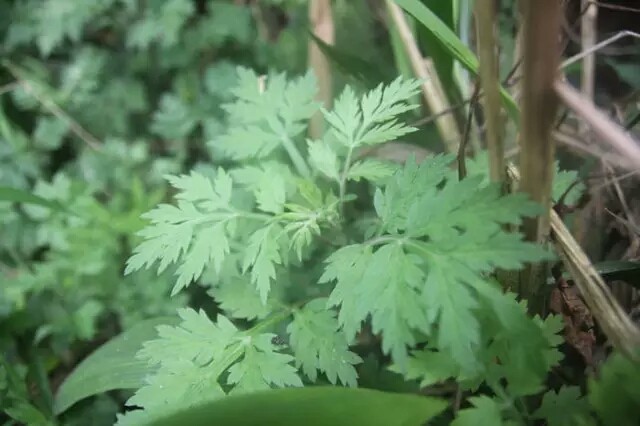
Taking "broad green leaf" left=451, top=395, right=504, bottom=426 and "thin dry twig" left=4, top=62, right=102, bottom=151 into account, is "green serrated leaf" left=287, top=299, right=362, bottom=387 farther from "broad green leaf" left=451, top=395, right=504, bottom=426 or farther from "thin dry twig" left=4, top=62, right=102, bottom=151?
"thin dry twig" left=4, top=62, right=102, bottom=151

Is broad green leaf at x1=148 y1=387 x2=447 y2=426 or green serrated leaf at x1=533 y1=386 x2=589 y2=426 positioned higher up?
broad green leaf at x1=148 y1=387 x2=447 y2=426

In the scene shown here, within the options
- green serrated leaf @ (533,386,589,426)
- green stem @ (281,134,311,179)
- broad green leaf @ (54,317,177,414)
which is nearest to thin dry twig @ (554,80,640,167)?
green serrated leaf @ (533,386,589,426)

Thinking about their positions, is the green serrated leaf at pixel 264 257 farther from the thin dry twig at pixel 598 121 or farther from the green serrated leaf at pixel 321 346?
the thin dry twig at pixel 598 121

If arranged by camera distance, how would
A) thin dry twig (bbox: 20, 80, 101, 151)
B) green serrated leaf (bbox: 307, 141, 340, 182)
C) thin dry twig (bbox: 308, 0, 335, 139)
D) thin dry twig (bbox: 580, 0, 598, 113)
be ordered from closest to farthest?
green serrated leaf (bbox: 307, 141, 340, 182), thin dry twig (bbox: 580, 0, 598, 113), thin dry twig (bbox: 308, 0, 335, 139), thin dry twig (bbox: 20, 80, 101, 151)

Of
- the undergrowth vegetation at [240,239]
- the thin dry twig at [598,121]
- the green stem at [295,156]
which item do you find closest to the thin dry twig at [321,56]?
the undergrowth vegetation at [240,239]

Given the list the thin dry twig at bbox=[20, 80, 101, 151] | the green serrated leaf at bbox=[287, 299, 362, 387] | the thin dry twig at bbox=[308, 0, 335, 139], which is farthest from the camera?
the thin dry twig at bbox=[20, 80, 101, 151]

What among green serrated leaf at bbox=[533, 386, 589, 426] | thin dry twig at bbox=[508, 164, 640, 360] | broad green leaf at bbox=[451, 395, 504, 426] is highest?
Result: thin dry twig at bbox=[508, 164, 640, 360]

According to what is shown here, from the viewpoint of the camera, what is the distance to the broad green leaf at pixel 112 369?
2.72ft

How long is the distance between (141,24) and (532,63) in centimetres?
99

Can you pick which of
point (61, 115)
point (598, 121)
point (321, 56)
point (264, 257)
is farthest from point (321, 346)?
point (61, 115)

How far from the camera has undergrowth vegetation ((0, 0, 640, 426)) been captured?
55cm

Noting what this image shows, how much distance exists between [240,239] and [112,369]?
0.24m

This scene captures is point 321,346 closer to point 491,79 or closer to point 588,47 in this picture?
point 491,79

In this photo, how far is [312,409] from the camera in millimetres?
499
